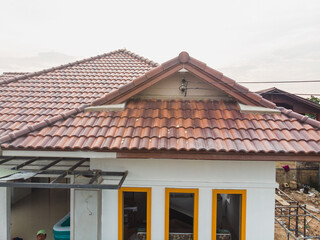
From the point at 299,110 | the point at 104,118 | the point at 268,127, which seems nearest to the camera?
the point at 268,127

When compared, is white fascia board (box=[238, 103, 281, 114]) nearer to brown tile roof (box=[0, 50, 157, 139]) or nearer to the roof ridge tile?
the roof ridge tile

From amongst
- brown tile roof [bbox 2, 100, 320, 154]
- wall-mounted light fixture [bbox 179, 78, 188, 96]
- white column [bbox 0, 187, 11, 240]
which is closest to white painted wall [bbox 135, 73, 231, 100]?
wall-mounted light fixture [bbox 179, 78, 188, 96]

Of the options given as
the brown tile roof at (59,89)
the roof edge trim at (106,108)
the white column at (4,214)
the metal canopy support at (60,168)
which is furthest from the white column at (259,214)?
the white column at (4,214)

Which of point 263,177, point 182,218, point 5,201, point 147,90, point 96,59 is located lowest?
point 182,218

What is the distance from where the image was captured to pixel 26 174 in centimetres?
414

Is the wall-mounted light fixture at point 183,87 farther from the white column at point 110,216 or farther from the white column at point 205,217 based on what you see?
the white column at point 110,216

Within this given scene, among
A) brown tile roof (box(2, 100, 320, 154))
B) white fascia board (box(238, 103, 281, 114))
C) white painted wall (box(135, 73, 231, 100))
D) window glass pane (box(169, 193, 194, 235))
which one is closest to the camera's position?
brown tile roof (box(2, 100, 320, 154))

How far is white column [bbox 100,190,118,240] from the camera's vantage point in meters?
4.54

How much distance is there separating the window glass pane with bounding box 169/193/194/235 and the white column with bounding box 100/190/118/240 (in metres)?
1.26

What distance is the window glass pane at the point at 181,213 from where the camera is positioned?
4.63 metres

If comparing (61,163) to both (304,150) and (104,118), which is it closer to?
(104,118)

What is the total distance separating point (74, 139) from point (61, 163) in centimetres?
145

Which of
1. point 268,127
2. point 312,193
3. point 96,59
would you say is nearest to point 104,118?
point 268,127

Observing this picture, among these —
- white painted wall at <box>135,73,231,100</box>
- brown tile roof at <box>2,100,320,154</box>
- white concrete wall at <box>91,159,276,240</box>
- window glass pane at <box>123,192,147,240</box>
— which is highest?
white painted wall at <box>135,73,231,100</box>
